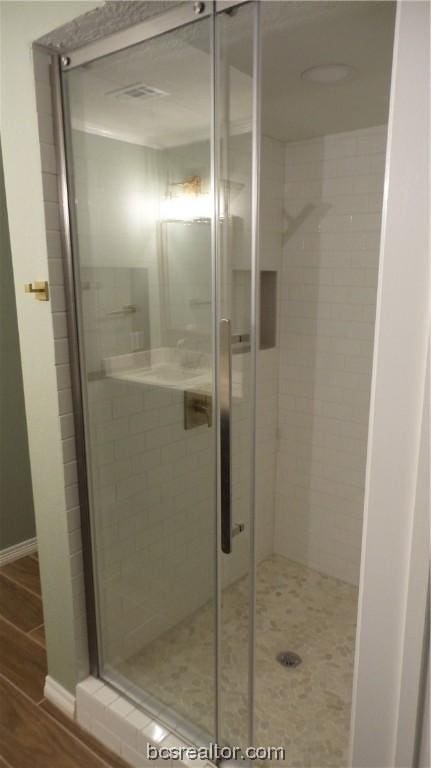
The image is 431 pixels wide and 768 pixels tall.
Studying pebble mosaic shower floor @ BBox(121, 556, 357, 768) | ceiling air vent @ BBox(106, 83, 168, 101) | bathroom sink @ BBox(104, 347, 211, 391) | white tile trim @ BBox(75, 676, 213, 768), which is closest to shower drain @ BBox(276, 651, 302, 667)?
pebble mosaic shower floor @ BBox(121, 556, 357, 768)

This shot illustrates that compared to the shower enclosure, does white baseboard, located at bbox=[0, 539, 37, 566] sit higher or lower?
lower

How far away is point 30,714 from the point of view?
183 centimetres

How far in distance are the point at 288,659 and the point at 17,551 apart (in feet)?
5.32

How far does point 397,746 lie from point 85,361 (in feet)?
4.52

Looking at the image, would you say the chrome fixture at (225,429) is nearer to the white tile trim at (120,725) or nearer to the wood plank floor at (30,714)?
the white tile trim at (120,725)

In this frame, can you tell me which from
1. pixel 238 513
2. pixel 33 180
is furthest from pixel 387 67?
pixel 238 513

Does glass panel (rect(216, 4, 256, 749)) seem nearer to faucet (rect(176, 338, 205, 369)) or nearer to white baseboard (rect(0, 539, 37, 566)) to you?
faucet (rect(176, 338, 205, 369))

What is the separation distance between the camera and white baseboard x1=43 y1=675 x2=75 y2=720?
71.9 inches

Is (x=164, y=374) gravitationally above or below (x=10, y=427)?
above

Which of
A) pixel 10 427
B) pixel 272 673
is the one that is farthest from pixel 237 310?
pixel 10 427

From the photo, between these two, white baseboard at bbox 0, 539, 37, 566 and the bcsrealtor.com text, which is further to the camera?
white baseboard at bbox 0, 539, 37, 566

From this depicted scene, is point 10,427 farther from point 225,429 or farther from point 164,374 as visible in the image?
point 225,429

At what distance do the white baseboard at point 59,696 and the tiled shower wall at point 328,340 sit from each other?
4.71ft

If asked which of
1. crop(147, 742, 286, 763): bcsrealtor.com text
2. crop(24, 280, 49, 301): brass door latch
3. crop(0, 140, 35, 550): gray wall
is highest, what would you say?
crop(24, 280, 49, 301): brass door latch
